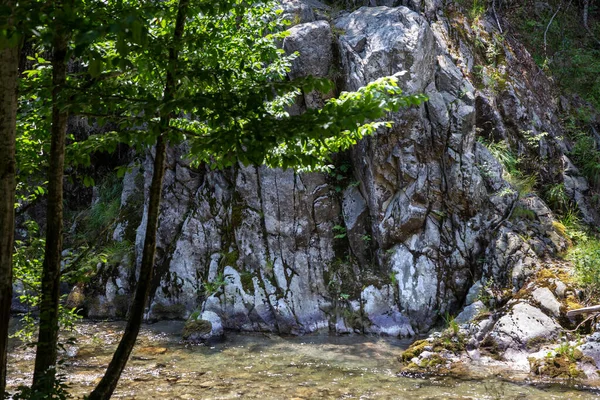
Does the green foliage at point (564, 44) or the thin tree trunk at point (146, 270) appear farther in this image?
the green foliage at point (564, 44)

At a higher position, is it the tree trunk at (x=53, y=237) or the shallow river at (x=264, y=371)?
the tree trunk at (x=53, y=237)

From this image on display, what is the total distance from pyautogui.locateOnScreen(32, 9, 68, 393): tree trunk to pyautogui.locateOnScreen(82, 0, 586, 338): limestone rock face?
643 centimetres

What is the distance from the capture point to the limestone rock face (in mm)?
10305

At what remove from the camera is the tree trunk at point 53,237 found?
3.56 metres

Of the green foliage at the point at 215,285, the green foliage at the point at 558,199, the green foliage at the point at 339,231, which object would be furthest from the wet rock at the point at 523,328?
the green foliage at the point at 215,285

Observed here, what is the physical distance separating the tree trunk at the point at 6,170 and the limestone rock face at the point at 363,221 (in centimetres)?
706

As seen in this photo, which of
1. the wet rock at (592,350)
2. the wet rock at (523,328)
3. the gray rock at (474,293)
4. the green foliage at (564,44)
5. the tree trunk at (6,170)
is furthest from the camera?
the green foliage at (564,44)

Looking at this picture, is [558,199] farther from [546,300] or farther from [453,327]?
[453,327]

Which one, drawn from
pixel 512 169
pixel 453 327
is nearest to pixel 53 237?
pixel 453 327

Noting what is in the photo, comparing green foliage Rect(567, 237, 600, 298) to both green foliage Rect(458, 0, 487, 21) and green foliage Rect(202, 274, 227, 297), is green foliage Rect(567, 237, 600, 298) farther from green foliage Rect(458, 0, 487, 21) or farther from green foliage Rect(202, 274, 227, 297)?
green foliage Rect(458, 0, 487, 21)

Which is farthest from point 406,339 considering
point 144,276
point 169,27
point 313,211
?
point 169,27

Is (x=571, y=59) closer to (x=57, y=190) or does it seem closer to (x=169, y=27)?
(x=169, y=27)

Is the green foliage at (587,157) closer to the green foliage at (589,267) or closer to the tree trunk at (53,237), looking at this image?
the green foliage at (589,267)

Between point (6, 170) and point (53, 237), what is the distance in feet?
2.59
